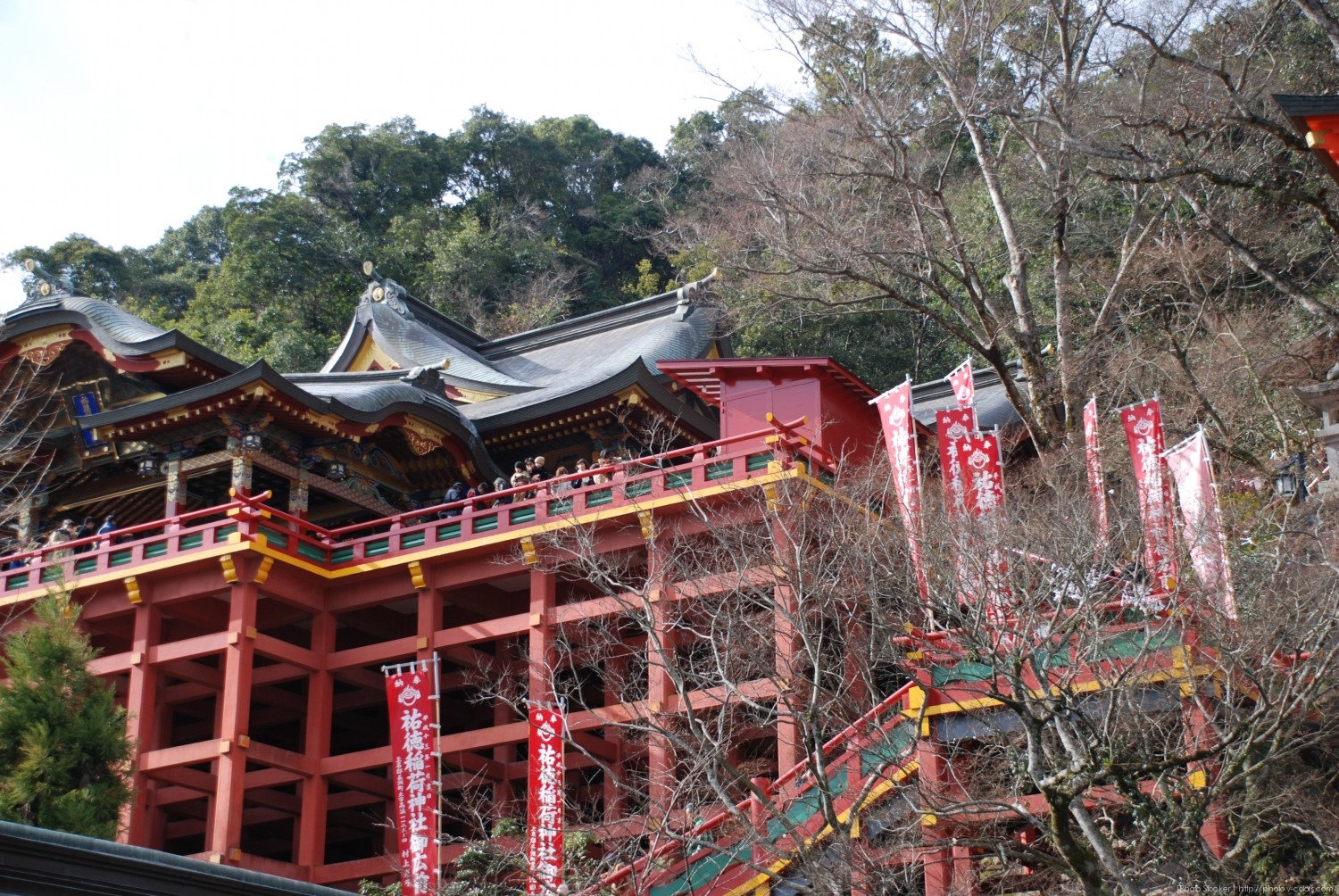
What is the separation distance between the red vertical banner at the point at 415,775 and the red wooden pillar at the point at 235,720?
6.02 feet

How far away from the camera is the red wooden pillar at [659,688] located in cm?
1581

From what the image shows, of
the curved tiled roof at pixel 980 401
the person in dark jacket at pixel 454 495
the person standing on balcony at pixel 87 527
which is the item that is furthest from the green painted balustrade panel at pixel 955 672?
the person standing on balcony at pixel 87 527

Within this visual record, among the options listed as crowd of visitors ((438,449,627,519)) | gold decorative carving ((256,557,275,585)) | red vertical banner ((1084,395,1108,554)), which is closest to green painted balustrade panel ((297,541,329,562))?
gold decorative carving ((256,557,275,585))

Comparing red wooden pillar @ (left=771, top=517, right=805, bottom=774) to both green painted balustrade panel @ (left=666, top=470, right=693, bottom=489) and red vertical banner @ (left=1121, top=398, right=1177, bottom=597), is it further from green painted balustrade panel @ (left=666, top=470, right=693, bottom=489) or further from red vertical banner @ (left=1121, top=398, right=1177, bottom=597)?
red vertical banner @ (left=1121, top=398, right=1177, bottom=597)

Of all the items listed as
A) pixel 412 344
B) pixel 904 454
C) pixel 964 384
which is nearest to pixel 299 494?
pixel 412 344

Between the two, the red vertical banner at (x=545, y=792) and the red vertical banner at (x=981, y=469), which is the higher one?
the red vertical banner at (x=981, y=469)

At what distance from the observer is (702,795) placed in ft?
53.0

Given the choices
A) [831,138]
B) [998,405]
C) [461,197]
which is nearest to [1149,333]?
[998,405]

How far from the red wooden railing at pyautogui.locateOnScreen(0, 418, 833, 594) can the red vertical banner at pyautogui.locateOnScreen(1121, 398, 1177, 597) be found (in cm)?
387

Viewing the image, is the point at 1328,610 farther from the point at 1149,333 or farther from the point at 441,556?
the point at 1149,333

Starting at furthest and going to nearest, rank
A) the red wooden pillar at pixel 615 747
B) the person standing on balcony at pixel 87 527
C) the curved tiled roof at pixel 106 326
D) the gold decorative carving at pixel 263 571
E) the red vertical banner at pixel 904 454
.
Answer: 1. the person standing on balcony at pixel 87 527
2. the curved tiled roof at pixel 106 326
3. the gold decorative carving at pixel 263 571
4. the red wooden pillar at pixel 615 747
5. the red vertical banner at pixel 904 454

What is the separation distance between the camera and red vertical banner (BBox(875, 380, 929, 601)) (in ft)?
49.7

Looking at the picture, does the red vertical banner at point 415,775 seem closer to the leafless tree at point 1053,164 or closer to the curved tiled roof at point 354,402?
the curved tiled roof at point 354,402

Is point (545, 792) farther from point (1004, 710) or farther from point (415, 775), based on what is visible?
point (1004, 710)
